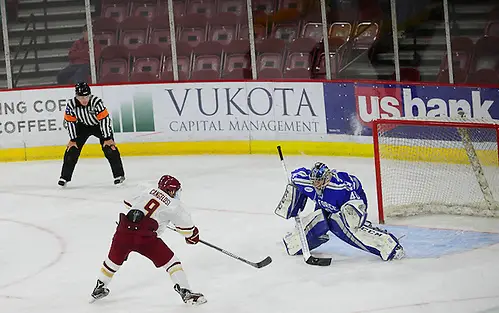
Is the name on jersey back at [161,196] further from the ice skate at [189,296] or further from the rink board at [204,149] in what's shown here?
the rink board at [204,149]

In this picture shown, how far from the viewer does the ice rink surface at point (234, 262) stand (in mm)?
6699

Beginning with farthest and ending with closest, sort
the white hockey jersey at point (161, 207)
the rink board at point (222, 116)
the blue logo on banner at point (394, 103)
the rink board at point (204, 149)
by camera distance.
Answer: the rink board at point (204, 149) < the rink board at point (222, 116) < the blue logo on banner at point (394, 103) < the white hockey jersey at point (161, 207)

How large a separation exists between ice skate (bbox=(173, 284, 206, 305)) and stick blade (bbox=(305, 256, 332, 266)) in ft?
3.36

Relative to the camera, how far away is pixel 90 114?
1027cm

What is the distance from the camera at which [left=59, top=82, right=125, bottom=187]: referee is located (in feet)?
33.5

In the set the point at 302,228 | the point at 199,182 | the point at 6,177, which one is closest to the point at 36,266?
the point at 302,228

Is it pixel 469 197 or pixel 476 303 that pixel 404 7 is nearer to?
pixel 469 197

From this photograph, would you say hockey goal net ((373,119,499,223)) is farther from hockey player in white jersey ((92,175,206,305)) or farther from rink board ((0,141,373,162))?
hockey player in white jersey ((92,175,206,305))

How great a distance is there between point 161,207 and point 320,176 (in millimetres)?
1232

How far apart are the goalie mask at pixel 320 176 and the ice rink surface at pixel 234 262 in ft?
1.92

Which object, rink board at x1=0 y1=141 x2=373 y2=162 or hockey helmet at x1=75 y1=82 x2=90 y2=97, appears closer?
hockey helmet at x1=75 y1=82 x2=90 y2=97

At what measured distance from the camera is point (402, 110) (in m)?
10.5

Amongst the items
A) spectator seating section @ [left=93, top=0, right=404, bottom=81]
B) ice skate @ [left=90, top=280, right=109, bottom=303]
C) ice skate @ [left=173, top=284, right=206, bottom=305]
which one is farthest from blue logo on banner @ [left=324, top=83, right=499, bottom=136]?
ice skate @ [left=90, top=280, right=109, bottom=303]

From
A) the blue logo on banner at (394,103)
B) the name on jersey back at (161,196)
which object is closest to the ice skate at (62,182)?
the blue logo on banner at (394,103)
